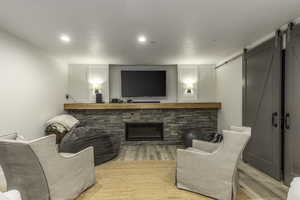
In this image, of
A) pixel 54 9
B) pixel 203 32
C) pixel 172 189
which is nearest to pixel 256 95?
pixel 203 32

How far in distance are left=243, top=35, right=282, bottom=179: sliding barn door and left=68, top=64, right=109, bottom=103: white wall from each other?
360 centimetres

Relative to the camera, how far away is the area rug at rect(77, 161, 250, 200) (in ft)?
7.54

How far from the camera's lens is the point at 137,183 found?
267 cm

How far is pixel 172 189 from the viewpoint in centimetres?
247

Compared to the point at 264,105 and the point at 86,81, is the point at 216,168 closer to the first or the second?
the point at 264,105

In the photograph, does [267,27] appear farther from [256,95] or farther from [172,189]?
[172,189]

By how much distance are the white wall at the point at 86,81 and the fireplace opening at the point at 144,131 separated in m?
1.11

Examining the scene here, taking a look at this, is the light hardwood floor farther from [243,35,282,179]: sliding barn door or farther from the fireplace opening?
the fireplace opening

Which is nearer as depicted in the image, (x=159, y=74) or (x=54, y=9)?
(x=54, y=9)

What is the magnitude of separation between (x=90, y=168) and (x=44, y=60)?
2692 mm

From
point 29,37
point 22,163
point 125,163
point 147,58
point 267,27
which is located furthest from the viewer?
point 147,58

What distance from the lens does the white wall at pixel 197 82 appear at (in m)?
5.26

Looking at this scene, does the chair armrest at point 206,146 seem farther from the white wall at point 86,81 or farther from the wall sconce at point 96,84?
the wall sconce at point 96,84


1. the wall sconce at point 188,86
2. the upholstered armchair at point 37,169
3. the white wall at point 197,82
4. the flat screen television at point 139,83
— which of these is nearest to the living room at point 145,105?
the upholstered armchair at point 37,169
